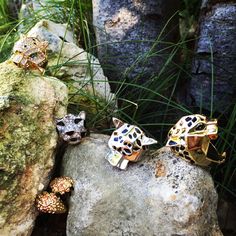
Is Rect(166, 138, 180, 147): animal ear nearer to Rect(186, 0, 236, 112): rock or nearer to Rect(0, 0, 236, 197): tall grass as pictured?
Rect(0, 0, 236, 197): tall grass

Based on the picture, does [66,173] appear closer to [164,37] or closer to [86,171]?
[86,171]

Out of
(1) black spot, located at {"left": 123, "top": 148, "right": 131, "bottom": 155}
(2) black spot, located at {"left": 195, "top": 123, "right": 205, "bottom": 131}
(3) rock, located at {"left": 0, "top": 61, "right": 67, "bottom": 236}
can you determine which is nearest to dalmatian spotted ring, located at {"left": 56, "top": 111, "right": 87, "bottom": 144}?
(3) rock, located at {"left": 0, "top": 61, "right": 67, "bottom": 236}

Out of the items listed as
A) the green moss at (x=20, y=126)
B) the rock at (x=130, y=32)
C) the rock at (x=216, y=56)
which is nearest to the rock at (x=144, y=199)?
the green moss at (x=20, y=126)

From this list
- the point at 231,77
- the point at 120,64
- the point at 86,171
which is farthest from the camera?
the point at 120,64

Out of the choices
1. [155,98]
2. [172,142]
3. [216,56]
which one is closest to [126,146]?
[172,142]

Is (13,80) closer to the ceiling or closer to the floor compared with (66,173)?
closer to the ceiling

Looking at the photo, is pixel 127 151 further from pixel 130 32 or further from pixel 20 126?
pixel 130 32

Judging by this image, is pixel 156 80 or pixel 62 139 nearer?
pixel 62 139

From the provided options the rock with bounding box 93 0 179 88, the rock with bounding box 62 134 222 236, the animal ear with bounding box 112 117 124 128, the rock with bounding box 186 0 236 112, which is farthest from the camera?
the rock with bounding box 93 0 179 88

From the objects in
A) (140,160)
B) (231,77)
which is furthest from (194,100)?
(140,160)
